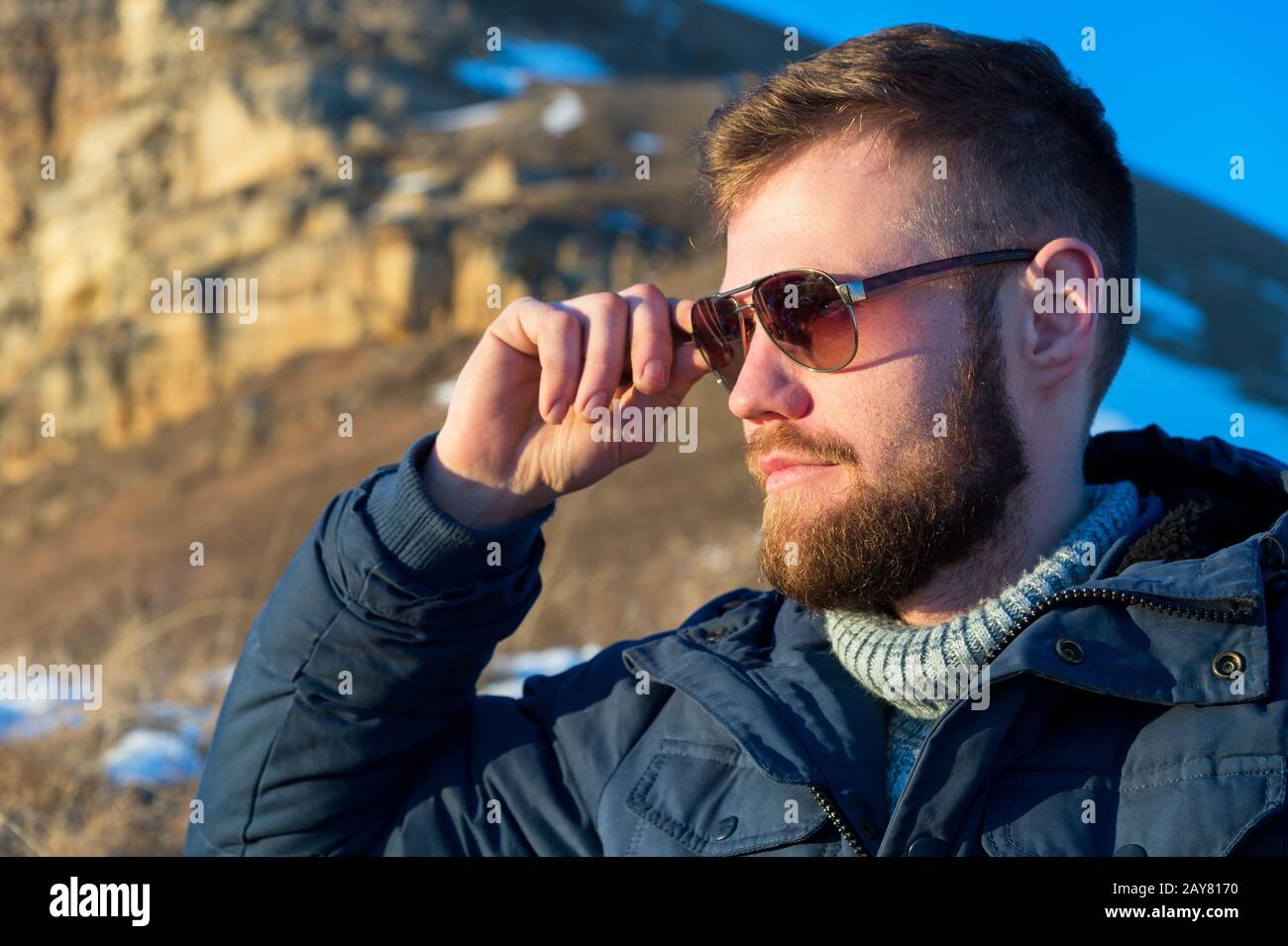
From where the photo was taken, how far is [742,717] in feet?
6.95

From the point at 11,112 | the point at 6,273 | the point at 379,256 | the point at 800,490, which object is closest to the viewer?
the point at 800,490

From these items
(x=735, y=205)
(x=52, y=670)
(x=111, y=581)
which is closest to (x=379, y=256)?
(x=111, y=581)

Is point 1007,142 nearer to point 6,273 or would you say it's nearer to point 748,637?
point 748,637

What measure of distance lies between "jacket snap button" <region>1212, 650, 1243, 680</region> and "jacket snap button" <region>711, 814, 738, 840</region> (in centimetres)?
81

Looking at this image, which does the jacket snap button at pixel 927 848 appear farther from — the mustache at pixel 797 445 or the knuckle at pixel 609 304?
the knuckle at pixel 609 304

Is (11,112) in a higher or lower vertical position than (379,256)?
higher

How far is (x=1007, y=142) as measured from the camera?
7.90 feet

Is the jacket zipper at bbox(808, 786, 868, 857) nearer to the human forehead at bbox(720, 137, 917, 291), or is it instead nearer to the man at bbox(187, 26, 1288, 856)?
the man at bbox(187, 26, 1288, 856)

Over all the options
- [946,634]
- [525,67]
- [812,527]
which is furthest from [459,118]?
[946,634]

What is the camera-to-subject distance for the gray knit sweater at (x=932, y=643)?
6.96 feet

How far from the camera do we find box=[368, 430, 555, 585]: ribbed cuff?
2.38 metres

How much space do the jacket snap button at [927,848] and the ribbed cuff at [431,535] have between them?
1.00m

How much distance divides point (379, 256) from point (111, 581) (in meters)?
9.48

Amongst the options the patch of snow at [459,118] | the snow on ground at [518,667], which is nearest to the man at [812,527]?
the snow on ground at [518,667]
